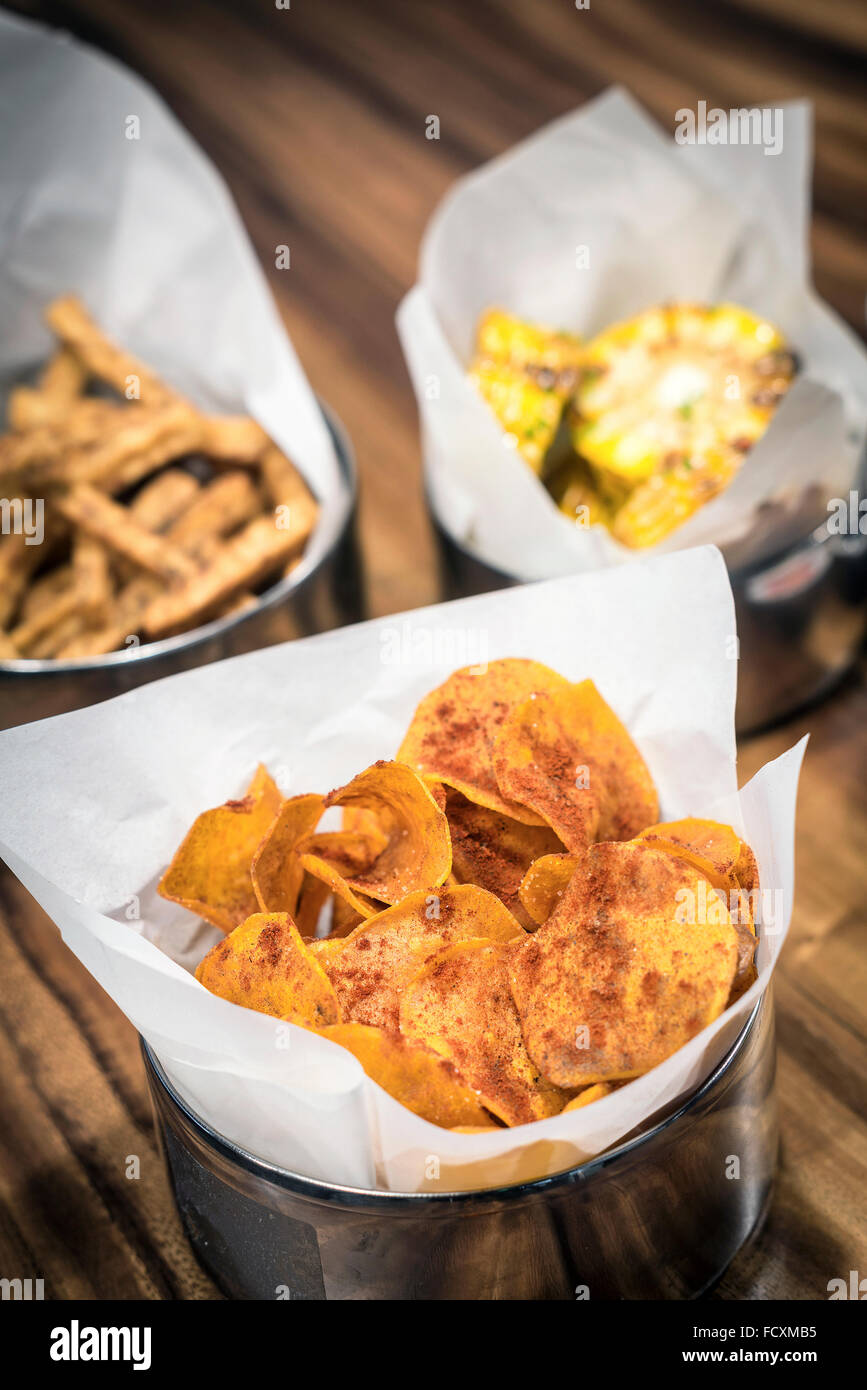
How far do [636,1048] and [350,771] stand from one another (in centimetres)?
24

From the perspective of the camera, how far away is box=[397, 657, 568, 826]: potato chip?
614 mm

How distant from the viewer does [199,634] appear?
792 mm

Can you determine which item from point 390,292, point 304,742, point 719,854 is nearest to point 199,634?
point 304,742

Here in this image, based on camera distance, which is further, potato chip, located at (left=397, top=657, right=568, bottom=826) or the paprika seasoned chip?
potato chip, located at (left=397, top=657, right=568, bottom=826)

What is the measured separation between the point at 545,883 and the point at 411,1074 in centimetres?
11

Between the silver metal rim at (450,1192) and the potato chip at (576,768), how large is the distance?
115mm

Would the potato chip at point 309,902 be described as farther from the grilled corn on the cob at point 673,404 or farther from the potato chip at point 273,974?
the grilled corn on the cob at point 673,404

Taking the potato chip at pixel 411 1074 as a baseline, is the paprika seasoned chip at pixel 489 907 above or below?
above

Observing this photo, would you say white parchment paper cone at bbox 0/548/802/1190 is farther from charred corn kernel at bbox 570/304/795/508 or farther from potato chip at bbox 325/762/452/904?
charred corn kernel at bbox 570/304/795/508

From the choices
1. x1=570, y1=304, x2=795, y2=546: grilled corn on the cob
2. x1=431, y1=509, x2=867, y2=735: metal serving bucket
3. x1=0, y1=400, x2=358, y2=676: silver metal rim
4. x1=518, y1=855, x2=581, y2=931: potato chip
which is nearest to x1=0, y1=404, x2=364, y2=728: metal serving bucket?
x1=0, y1=400, x2=358, y2=676: silver metal rim

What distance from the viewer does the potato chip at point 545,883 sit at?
0.56m

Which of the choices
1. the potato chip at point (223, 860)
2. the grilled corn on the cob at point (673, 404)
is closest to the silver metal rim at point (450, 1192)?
the potato chip at point (223, 860)

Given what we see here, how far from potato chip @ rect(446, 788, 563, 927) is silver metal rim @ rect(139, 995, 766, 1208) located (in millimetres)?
125

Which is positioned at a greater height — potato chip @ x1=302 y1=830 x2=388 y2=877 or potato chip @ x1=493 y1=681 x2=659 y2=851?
potato chip @ x1=493 y1=681 x2=659 y2=851
